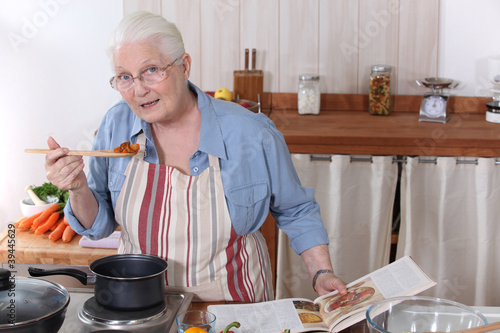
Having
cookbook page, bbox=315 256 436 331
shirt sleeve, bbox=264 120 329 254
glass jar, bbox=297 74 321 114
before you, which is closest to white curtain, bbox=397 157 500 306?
glass jar, bbox=297 74 321 114

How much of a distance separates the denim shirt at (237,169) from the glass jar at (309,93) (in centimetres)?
129

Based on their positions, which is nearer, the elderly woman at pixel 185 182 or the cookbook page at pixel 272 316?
the cookbook page at pixel 272 316

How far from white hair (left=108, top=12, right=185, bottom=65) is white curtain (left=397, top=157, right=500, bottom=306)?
53.6 inches

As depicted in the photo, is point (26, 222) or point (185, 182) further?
point (26, 222)

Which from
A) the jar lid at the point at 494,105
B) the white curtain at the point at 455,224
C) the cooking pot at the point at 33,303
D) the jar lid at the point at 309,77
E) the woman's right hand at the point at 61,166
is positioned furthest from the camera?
the jar lid at the point at 309,77

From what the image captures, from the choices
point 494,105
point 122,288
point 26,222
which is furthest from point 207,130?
point 494,105

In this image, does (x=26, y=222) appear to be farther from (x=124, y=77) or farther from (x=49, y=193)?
(x=124, y=77)

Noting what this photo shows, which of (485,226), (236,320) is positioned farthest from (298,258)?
(236,320)

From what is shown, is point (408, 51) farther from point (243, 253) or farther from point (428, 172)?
point (243, 253)

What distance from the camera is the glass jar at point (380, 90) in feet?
9.05

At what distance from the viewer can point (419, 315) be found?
1056mm

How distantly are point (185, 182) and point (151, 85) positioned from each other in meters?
0.25

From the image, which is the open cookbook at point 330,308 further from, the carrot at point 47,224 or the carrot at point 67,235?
the carrot at point 47,224

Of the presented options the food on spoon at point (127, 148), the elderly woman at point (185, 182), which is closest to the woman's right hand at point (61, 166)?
the elderly woman at point (185, 182)
